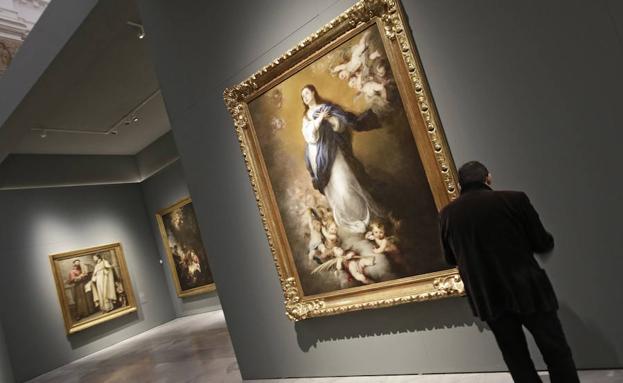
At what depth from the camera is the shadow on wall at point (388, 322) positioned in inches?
156

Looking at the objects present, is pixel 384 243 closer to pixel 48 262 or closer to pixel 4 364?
pixel 4 364

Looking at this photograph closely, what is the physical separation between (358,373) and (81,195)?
12.4 meters

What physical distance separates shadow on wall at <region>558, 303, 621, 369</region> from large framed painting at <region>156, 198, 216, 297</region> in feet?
38.5

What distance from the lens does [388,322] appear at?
4.47 meters

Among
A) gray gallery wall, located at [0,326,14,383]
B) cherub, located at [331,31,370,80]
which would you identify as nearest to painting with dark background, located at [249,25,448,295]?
cherub, located at [331,31,370,80]

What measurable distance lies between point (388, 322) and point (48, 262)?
1189 centimetres

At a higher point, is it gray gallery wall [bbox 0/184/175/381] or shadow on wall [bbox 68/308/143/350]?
gray gallery wall [bbox 0/184/175/381]

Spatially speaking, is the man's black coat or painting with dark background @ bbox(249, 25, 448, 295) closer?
the man's black coat

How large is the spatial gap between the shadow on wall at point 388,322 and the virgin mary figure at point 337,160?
945 millimetres

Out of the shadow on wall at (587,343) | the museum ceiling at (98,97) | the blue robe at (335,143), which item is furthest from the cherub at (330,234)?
the museum ceiling at (98,97)

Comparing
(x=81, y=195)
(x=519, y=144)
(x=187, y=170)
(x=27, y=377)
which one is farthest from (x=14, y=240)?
(x=519, y=144)

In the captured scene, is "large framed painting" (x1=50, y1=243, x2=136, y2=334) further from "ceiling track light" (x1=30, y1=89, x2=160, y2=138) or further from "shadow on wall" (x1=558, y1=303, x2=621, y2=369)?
"shadow on wall" (x1=558, y1=303, x2=621, y2=369)

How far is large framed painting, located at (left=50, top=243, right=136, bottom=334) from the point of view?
12695 millimetres

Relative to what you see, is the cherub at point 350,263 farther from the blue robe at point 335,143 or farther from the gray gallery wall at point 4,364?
the gray gallery wall at point 4,364
